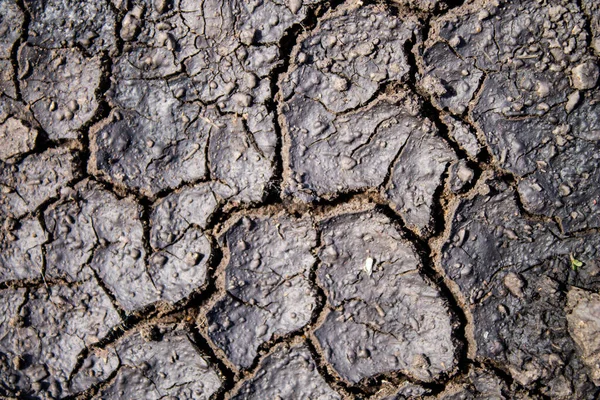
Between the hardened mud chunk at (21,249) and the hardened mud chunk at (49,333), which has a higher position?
the hardened mud chunk at (21,249)

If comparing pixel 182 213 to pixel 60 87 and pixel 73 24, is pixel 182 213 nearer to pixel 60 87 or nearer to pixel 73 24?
pixel 60 87

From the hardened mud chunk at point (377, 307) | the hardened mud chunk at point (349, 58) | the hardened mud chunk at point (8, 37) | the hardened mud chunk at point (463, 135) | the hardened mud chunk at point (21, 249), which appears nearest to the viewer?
the hardened mud chunk at point (377, 307)

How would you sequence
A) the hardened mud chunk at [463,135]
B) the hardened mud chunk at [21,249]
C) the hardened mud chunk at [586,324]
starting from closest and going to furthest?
the hardened mud chunk at [586,324], the hardened mud chunk at [463,135], the hardened mud chunk at [21,249]

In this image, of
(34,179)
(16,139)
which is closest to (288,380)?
(34,179)

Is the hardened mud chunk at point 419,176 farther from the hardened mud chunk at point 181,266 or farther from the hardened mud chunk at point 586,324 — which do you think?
the hardened mud chunk at point 181,266

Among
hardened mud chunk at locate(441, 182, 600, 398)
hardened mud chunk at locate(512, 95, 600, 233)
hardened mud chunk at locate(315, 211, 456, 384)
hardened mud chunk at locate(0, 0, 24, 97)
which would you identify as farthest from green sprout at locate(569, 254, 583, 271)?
hardened mud chunk at locate(0, 0, 24, 97)

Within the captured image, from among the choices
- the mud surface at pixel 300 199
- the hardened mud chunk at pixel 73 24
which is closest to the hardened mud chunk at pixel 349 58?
the mud surface at pixel 300 199
